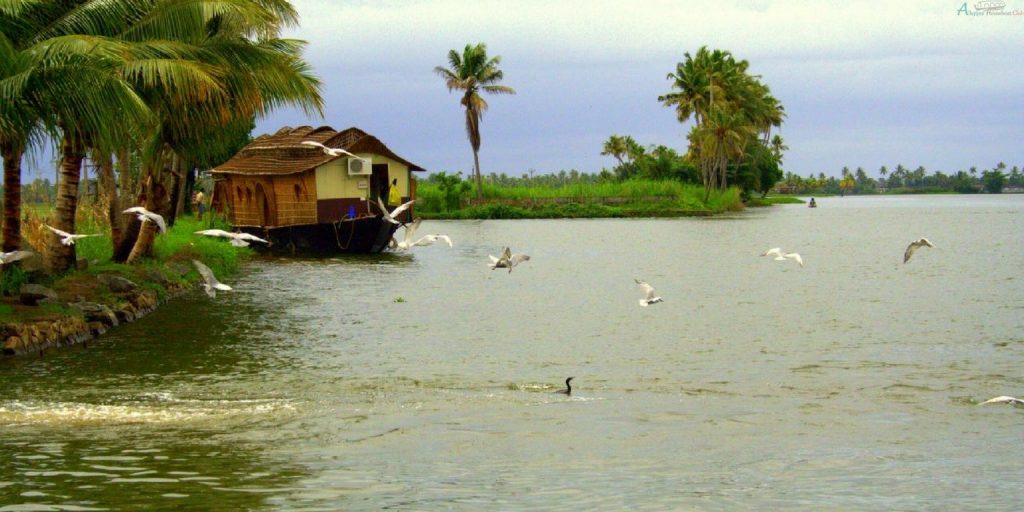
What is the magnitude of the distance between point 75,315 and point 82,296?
170 centimetres

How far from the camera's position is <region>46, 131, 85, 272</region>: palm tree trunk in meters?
22.0

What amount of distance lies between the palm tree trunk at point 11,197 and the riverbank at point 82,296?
44 cm

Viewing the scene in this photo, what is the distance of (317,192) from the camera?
40844 millimetres

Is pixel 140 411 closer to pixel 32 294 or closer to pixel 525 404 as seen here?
pixel 525 404

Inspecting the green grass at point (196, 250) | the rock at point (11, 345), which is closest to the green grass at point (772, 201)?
the green grass at point (196, 250)

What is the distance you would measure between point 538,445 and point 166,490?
4114mm

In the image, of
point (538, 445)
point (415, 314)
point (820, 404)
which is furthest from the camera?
point (415, 314)

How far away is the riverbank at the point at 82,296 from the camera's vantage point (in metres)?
18.1

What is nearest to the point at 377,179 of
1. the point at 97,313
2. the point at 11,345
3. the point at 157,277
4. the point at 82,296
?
the point at 157,277

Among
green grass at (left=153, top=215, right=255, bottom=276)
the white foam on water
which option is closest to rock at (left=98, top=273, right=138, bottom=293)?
green grass at (left=153, top=215, right=255, bottom=276)

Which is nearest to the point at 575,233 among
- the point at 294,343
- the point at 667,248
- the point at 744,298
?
the point at 667,248

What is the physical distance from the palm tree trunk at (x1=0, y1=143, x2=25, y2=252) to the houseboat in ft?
64.3

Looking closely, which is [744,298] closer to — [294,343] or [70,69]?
[294,343]

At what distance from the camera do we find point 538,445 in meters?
13.0
